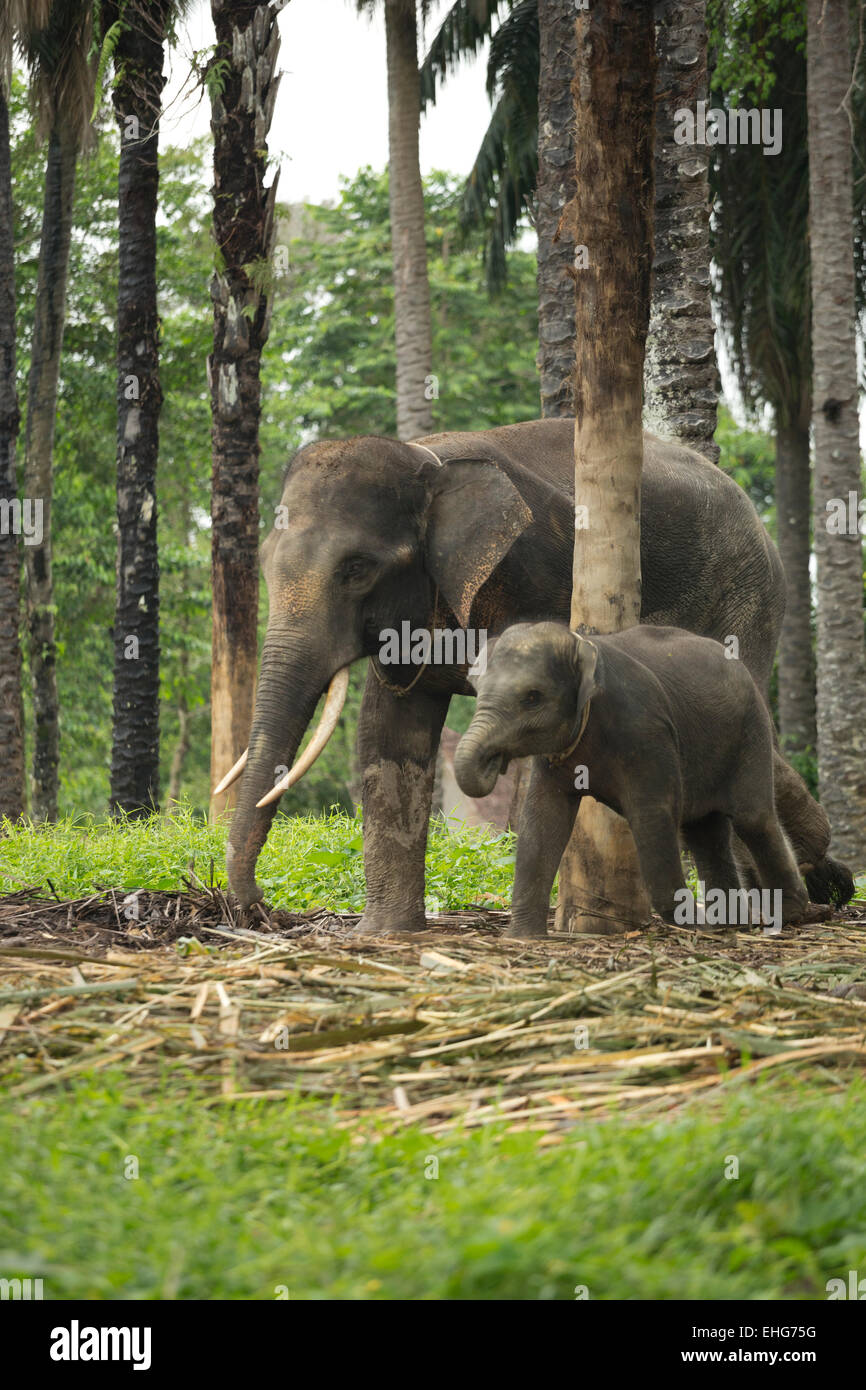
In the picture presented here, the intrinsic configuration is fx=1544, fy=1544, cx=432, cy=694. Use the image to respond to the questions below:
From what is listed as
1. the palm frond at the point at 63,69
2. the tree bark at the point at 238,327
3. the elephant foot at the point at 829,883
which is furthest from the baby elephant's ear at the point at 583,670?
the palm frond at the point at 63,69

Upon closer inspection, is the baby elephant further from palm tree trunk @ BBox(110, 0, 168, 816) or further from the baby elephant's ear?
palm tree trunk @ BBox(110, 0, 168, 816)

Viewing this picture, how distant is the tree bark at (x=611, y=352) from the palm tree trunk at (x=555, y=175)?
554 centimetres

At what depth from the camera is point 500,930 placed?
6.79 meters

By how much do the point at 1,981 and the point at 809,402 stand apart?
1849cm

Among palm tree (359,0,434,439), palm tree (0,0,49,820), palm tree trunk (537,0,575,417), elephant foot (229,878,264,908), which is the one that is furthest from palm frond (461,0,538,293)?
elephant foot (229,878,264,908)

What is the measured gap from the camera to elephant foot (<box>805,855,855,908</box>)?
7.82m

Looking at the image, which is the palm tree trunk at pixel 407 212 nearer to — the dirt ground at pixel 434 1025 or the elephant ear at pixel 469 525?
the elephant ear at pixel 469 525

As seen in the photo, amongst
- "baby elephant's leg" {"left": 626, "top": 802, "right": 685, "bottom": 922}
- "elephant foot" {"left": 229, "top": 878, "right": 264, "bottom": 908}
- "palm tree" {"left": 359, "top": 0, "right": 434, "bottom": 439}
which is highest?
"palm tree" {"left": 359, "top": 0, "right": 434, "bottom": 439}

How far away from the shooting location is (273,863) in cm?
912

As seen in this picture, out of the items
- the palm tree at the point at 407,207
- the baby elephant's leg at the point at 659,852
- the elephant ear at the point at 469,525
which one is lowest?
the baby elephant's leg at the point at 659,852

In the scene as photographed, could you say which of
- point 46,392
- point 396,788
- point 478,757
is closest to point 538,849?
point 478,757

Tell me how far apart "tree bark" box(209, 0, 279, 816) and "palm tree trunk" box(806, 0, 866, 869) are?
5.31 metres

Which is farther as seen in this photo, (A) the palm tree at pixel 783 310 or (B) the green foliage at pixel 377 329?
(B) the green foliage at pixel 377 329

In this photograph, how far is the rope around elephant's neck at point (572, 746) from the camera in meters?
5.61
